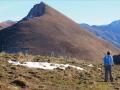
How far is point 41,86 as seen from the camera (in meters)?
23.8

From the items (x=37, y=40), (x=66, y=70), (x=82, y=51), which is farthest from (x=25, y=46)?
(x=66, y=70)

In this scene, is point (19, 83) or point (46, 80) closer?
point (19, 83)

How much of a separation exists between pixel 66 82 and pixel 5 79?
3.80m

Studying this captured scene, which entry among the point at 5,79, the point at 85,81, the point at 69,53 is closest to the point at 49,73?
the point at 85,81

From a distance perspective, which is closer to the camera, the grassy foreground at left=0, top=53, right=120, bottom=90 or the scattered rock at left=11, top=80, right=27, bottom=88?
the scattered rock at left=11, top=80, right=27, bottom=88

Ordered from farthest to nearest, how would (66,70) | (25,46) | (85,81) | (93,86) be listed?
1. (25,46)
2. (66,70)
3. (85,81)
4. (93,86)

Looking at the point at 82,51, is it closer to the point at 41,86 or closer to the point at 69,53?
the point at 69,53

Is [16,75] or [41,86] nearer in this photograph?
[41,86]

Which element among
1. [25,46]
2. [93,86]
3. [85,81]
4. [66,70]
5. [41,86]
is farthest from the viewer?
[25,46]

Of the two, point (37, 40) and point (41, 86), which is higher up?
point (37, 40)

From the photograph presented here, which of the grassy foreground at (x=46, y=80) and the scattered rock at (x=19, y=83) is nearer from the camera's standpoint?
the scattered rock at (x=19, y=83)

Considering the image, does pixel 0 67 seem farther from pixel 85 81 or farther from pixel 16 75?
pixel 85 81

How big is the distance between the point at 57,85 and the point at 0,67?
16.8 ft

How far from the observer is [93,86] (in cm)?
2569
